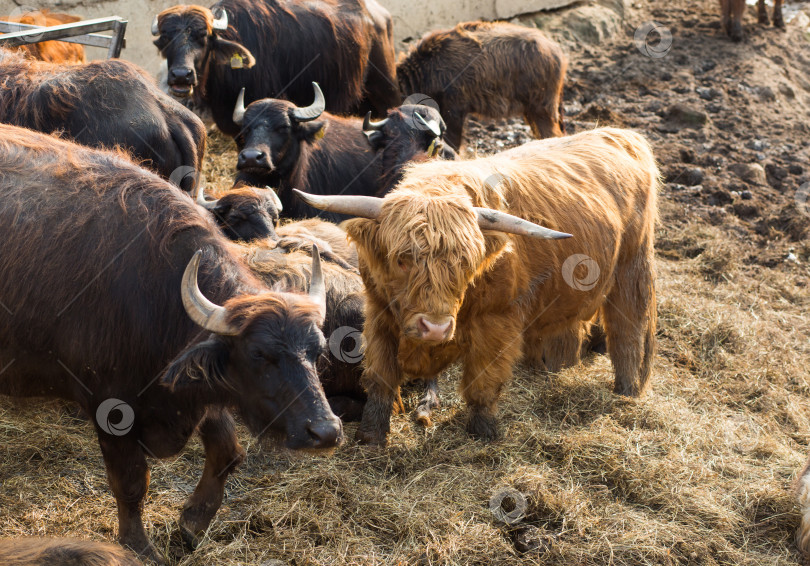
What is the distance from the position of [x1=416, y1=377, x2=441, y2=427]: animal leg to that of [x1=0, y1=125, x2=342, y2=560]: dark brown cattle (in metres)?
1.73

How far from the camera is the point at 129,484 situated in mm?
4129

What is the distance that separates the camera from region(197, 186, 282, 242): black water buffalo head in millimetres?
5988

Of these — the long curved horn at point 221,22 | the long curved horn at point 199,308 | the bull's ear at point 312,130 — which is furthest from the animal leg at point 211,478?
the long curved horn at point 221,22

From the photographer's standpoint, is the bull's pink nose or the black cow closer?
the bull's pink nose

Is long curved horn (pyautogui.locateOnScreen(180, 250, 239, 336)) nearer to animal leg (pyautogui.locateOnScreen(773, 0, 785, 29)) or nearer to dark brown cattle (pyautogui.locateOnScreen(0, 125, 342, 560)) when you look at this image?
dark brown cattle (pyautogui.locateOnScreen(0, 125, 342, 560))

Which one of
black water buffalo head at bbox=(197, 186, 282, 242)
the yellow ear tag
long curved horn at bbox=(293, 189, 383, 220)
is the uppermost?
long curved horn at bbox=(293, 189, 383, 220)

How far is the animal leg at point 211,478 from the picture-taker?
14.4ft

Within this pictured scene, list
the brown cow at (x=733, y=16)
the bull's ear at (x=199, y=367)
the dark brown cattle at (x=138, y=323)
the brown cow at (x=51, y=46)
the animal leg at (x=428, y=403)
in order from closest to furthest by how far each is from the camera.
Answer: the bull's ear at (x=199, y=367)
the dark brown cattle at (x=138, y=323)
the animal leg at (x=428, y=403)
the brown cow at (x=51, y=46)
the brown cow at (x=733, y=16)

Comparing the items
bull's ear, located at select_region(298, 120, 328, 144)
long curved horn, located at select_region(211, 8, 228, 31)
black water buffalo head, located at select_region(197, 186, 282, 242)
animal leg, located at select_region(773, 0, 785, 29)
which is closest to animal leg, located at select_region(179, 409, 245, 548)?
black water buffalo head, located at select_region(197, 186, 282, 242)

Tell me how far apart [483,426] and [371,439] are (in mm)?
729

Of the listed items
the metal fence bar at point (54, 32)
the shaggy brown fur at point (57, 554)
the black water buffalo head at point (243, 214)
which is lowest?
the black water buffalo head at point (243, 214)

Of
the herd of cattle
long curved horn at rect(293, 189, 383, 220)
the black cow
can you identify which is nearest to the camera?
the herd of cattle

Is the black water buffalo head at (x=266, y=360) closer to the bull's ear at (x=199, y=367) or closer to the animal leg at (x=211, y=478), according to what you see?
the bull's ear at (x=199, y=367)

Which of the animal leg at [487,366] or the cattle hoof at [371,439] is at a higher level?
the animal leg at [487,366]
